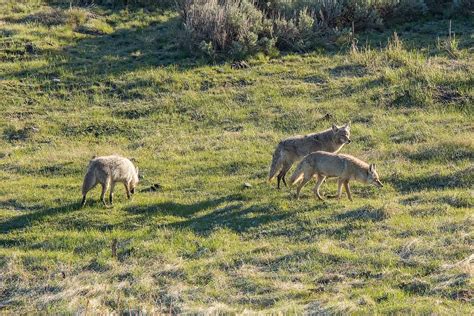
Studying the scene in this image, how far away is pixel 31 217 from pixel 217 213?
3.70 meters

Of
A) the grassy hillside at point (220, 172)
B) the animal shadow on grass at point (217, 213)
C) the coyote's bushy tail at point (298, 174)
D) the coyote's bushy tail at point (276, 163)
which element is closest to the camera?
the grassy hillside at point (220, 172)

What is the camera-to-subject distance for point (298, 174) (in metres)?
15.7

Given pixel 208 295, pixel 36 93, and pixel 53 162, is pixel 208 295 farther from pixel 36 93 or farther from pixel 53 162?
pixel 36 93

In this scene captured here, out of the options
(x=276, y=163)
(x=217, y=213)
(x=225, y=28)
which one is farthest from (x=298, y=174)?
(x=225, y=28)

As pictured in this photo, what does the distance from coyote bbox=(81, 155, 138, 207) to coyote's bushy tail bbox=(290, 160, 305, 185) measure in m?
3.42

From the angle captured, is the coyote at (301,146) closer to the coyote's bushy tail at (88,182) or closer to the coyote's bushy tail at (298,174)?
the coyote's bushy tail at (298,174)

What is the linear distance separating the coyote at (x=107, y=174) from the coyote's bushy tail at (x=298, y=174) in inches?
135

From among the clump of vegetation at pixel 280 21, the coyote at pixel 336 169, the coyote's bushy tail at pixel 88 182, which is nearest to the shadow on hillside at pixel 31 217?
the coyote's bushy tail at pixel 88 182

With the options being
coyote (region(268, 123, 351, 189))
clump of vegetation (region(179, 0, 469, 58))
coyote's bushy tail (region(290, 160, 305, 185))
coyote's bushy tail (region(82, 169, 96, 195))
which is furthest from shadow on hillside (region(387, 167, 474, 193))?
clump of vegetation (region(179, 0, 469, 58))

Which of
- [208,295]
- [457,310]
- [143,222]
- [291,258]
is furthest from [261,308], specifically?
[143,222]

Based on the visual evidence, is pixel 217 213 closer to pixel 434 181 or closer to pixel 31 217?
pixel 31 217

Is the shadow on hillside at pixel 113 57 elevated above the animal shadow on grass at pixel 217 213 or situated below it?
above

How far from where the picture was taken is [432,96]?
2123 cm

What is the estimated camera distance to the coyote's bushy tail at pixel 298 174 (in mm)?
15594
